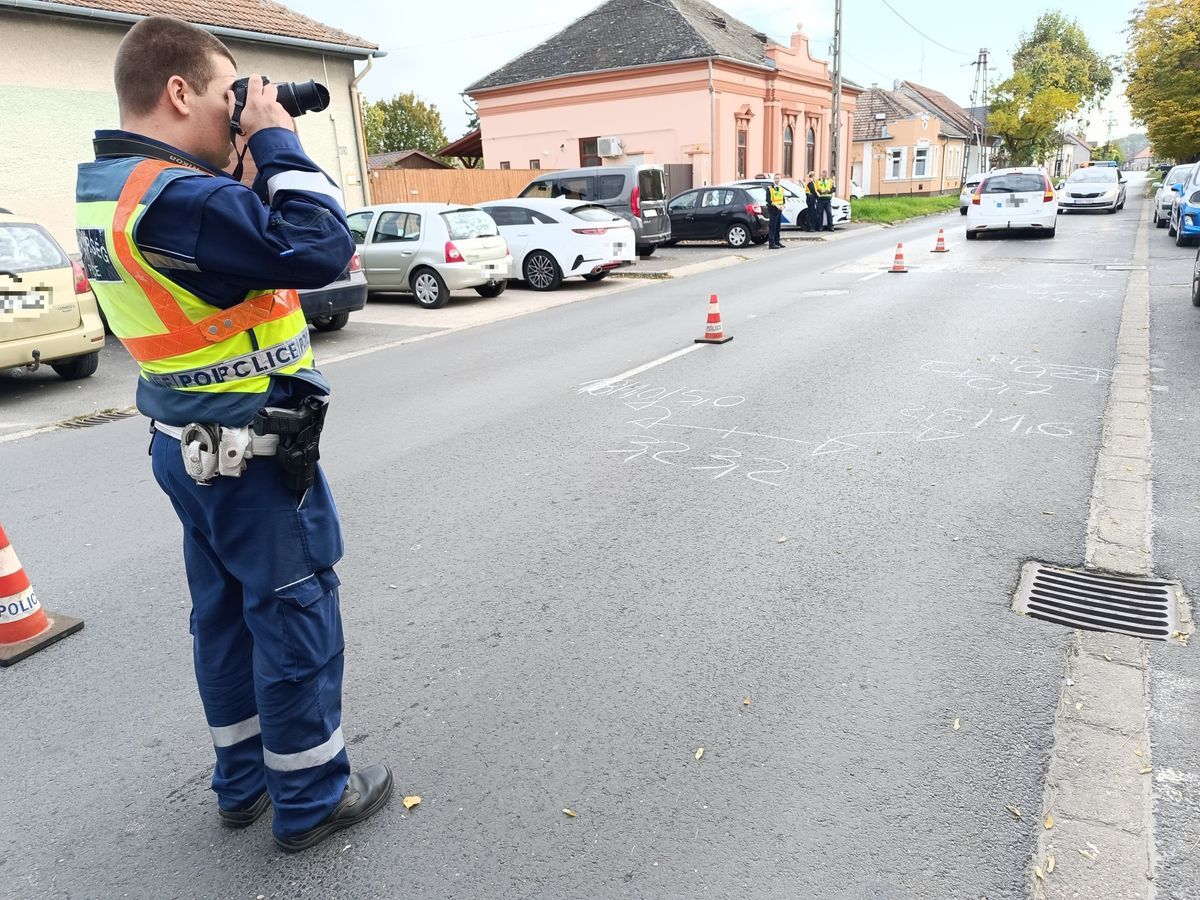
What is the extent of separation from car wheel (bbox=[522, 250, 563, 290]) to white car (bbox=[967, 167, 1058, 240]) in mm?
11895

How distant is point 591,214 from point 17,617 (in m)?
13.5

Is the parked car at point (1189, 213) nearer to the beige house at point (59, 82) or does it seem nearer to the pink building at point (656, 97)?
the beige house at point (59, 82)

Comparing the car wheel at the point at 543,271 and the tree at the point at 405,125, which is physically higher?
the tree at the point at 405,125

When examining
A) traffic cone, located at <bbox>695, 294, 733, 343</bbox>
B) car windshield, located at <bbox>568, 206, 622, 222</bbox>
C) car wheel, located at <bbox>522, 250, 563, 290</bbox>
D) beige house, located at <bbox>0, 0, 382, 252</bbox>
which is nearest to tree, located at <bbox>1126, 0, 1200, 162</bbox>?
car windshield, located at <bbox>568, 206, 622, 222</bbox>

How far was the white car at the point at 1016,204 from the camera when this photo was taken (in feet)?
69.3

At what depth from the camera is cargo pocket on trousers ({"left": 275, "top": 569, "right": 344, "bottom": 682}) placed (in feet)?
7.67

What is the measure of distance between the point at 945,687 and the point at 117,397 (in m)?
8.41

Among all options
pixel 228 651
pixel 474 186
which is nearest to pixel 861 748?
pixel 228 651

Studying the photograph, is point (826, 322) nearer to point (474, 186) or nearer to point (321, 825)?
point (321, 825)

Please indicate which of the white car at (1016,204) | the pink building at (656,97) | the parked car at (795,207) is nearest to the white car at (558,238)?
the white car at (1016,204)

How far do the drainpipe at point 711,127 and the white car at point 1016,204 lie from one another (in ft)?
42.8

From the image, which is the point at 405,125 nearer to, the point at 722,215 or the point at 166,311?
the point at 722,215

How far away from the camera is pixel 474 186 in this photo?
25094mm

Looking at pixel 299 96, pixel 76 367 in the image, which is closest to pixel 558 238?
pixel 76 367
